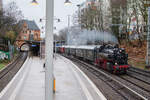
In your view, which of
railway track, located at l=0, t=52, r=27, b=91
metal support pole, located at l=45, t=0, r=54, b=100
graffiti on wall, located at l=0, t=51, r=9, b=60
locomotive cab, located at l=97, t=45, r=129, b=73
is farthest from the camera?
graffiti on wall, located at l=0, t=51, r=9, b=60

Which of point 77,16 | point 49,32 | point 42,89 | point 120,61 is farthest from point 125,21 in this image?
point 49,32

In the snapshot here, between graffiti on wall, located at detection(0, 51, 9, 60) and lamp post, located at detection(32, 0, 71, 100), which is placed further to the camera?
graffiti on wall, located at detection(0, 51, 9, 60)

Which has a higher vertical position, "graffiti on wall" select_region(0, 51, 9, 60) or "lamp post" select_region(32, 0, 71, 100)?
"lamp post" select_region(32, 0, 71, 100)

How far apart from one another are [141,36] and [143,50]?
11.9 ft

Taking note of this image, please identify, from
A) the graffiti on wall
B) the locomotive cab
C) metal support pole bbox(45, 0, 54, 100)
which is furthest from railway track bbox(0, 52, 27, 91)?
the locomotive cab

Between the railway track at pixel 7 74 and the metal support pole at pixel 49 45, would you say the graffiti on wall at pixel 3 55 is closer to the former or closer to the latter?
the railway track at pixel 7 74

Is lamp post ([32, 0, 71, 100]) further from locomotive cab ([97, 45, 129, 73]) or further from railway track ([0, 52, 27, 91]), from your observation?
locomotive cab ([97, 45, 129, 73])

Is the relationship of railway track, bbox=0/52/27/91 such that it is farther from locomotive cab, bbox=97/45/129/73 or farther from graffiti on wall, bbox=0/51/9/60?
locomotive cab, bbox=97/45/129/73

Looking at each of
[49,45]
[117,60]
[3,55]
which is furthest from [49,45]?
[3,55]

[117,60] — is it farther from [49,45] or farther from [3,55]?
[3,55]

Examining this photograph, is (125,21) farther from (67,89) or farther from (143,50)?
(67,89)

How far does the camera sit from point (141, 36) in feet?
83.7

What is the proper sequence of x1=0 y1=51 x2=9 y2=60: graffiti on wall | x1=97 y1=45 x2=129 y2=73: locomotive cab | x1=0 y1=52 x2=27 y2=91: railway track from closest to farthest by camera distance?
x1=0 y1=52 x2=27 y2=91: railway track
x1=97 y1=45 x2=129 y2=73: locomotive cab
x1=0 y1=51 x2=9 y2=60: graffiti on wall

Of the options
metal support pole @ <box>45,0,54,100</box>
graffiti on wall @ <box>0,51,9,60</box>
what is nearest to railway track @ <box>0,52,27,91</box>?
graffiti on wall @ <box>0,51,9,60</box>
